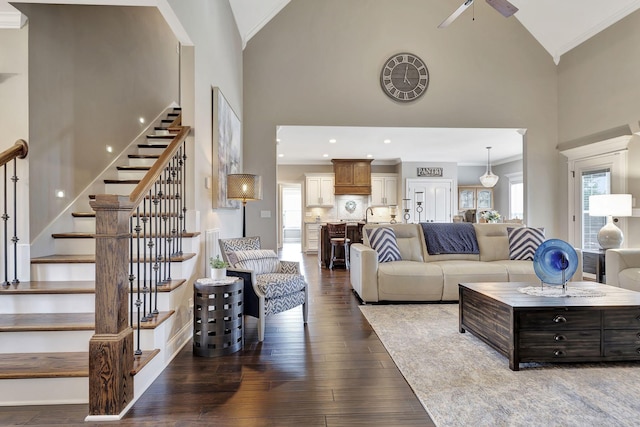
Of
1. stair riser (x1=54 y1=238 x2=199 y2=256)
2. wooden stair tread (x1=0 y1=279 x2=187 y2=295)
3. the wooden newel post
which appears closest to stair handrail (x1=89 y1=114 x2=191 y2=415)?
the wooden newel post

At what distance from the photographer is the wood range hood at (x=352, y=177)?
402 inches

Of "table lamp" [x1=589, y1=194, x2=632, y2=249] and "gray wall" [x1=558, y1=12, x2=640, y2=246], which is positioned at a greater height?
"gray wall" [x1=558, y1=12, x2=640, y2=246]

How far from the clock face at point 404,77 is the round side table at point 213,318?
439cm

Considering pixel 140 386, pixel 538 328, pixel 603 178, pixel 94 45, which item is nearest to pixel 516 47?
pixel 603 178

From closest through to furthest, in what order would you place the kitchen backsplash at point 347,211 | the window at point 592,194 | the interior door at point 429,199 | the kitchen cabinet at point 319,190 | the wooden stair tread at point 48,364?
the wooden stair tread at point 48,364 → the window at point 592,194 → the interior door at point 429,199 → the kitchen cabinet at point 319,190 → the kitchen backsplash at point 347,211

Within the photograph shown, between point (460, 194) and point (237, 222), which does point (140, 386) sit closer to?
point (237, 222)

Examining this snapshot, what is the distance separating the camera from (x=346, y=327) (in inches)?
136

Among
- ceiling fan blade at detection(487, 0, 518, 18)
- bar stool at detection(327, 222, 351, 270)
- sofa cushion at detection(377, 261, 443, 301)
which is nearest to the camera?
ceiling fan blade at detection(487, 0, 518, 18)

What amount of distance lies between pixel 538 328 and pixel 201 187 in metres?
3.03

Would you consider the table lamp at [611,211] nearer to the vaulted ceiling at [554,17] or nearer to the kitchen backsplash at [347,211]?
the vaulted ceiling at [554,17]

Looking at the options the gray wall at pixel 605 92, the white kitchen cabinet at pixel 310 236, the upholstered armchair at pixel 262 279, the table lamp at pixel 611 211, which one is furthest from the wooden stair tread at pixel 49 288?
the white kitchen cabinet at pixel 310 236

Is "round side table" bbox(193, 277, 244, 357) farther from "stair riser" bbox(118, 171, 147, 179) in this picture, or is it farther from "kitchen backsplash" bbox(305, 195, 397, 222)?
"kitchen backsplash" bbox(305, 195, 397, 222)

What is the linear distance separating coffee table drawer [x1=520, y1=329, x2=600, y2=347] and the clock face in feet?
14.1

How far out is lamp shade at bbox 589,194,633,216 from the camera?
436cm
